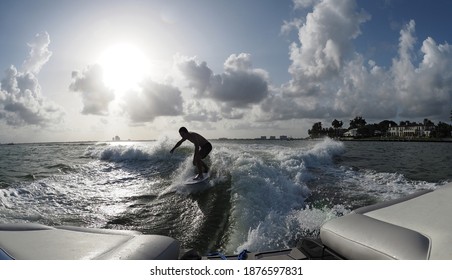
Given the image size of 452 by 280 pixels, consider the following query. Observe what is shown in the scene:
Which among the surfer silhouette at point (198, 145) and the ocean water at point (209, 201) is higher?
the surfer silhouette at point (198, 145)

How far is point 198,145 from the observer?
10.6 metres

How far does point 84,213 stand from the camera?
6.81 metres

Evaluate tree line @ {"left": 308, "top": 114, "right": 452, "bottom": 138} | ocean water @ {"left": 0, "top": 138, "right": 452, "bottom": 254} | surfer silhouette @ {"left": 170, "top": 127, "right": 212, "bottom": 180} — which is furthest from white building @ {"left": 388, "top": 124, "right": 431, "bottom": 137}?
surfer silhouette @ {"left": 170, "top": 127, "right": 212, "bottom": 180}

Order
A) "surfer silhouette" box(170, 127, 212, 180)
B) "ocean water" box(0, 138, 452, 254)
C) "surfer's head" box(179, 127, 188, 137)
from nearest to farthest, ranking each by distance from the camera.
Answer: "ocean water" box(0, 138, 452, 254), "surfer silhouette" box(170, 127, 212, 180), "surfer's head" box(179, 127, 188, 137)

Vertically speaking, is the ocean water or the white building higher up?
the white building

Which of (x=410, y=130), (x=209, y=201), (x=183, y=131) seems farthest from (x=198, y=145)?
(x=410, y=130)

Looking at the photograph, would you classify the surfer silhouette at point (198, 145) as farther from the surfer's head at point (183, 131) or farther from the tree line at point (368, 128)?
the tree line at point (368, 128)

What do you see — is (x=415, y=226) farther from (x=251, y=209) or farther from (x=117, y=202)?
(x=117, y=202)

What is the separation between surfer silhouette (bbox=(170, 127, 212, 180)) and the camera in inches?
396

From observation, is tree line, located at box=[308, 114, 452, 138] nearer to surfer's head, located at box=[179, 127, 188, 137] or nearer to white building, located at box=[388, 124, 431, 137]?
white building, located at box=[388, 124, 431, 137]

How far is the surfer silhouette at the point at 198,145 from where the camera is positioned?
33.0ft

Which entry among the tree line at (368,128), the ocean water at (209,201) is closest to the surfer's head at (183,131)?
the ocean water at (209,201)
